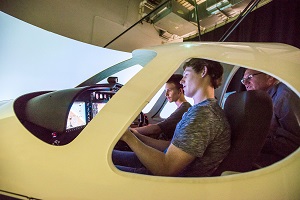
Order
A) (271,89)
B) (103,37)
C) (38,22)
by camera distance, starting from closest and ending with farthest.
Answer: (271,89), (38,22), (103,37)

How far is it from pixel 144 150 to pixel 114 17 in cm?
426

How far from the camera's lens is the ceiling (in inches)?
137

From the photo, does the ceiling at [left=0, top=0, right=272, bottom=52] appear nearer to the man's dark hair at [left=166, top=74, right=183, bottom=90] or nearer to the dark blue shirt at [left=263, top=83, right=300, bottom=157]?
the man's dark hair at [left=166, top=74, right=183, bottom=90]

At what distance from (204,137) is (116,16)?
435 centimetres

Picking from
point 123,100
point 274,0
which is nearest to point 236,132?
point 123,100

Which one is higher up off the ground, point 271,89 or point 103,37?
point 103,37

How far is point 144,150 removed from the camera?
0.87 meters

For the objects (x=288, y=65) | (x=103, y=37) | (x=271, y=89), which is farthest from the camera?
(x=103, y=37)

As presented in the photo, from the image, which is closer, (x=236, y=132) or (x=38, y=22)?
(x=236, y=132)

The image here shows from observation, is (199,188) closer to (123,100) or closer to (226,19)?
(123,100)

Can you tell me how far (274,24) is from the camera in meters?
3.24

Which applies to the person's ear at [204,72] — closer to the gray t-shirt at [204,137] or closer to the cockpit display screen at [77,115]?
the gray t-shirt at [204,137]

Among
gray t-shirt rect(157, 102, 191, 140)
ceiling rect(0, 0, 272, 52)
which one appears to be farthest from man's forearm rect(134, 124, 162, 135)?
ceiling rect(0, 0, 272, 52)

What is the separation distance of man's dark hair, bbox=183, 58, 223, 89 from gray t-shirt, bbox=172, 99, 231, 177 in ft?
0.54
